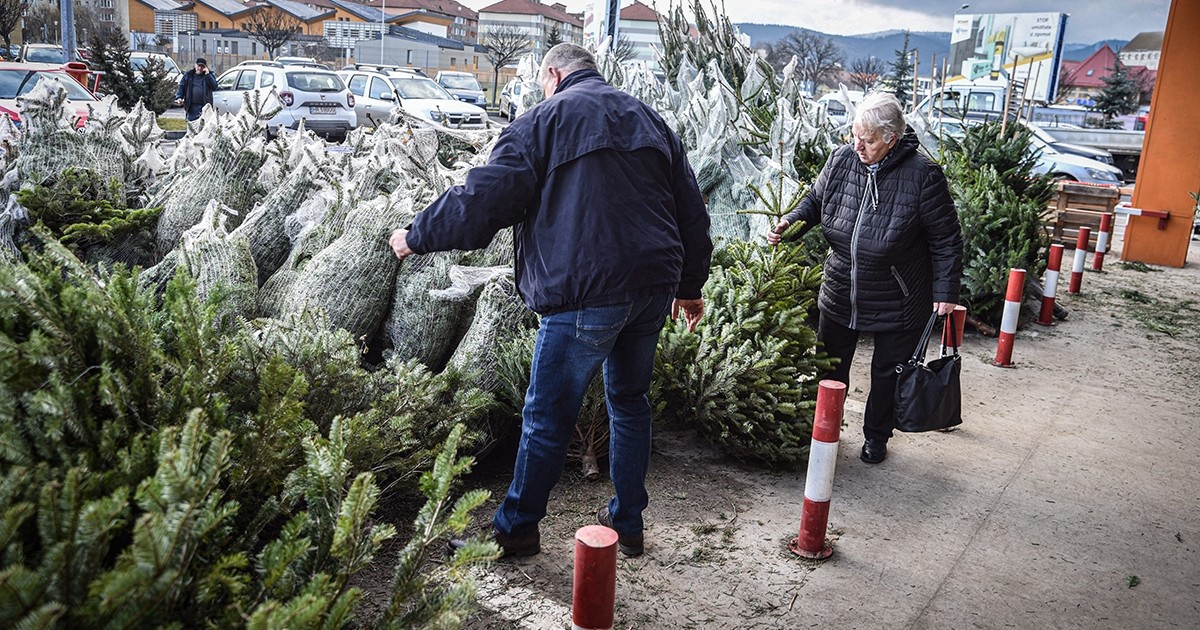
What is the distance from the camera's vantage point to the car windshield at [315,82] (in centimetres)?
1807

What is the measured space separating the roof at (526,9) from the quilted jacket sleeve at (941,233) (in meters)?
87.9

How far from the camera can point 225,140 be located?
518 cm

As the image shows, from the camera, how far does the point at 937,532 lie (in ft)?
11.4

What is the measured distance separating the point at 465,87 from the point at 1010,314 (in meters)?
23.3

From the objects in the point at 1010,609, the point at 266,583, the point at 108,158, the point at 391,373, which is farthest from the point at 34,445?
the point at 108,158

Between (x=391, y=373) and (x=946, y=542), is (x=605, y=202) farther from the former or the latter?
(x=946, y=542)

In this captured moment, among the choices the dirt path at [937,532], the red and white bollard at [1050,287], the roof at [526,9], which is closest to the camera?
the dirt path at [937,532]

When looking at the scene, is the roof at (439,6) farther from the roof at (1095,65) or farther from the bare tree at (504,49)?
the roof at (1095,65)

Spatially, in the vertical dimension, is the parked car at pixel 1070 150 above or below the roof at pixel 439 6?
below

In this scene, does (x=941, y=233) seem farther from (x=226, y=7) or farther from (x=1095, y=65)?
(x=1095, y=65)

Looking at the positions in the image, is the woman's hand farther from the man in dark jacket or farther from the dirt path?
the man in dark jacket

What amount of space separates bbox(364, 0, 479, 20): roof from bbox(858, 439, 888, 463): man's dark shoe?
88666mm

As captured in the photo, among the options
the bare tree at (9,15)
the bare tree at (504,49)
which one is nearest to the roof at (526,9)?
the bare tree at (504,49)

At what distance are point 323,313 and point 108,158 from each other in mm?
3301
